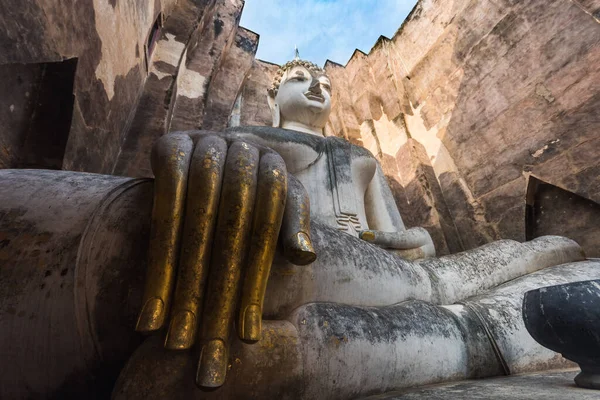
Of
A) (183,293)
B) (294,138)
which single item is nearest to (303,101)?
(294,138)

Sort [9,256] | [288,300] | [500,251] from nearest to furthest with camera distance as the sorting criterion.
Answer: [9,256], [288,300], [500,251]

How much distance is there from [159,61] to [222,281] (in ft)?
11.6

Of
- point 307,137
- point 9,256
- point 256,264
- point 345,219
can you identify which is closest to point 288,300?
point 256,264

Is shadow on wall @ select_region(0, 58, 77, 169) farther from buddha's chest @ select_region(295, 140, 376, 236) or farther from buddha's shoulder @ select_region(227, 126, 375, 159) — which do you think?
buddha's chest @ select_region(295, 140, 376, 236)

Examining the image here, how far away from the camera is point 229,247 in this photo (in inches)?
25.8

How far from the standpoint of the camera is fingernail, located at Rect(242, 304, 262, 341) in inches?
23.7

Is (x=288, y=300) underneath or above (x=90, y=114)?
underneath

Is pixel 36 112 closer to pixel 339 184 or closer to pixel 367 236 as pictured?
pixel 339 184

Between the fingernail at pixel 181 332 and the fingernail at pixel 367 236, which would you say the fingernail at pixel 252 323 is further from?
the fingernail at pixel 367 236

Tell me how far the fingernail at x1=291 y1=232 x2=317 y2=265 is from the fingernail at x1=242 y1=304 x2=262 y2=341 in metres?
0.13

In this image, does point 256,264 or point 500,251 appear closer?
point 256,264

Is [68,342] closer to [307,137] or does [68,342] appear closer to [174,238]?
[174,238]

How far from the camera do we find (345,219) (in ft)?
5.92

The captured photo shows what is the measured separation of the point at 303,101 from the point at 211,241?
185cm
